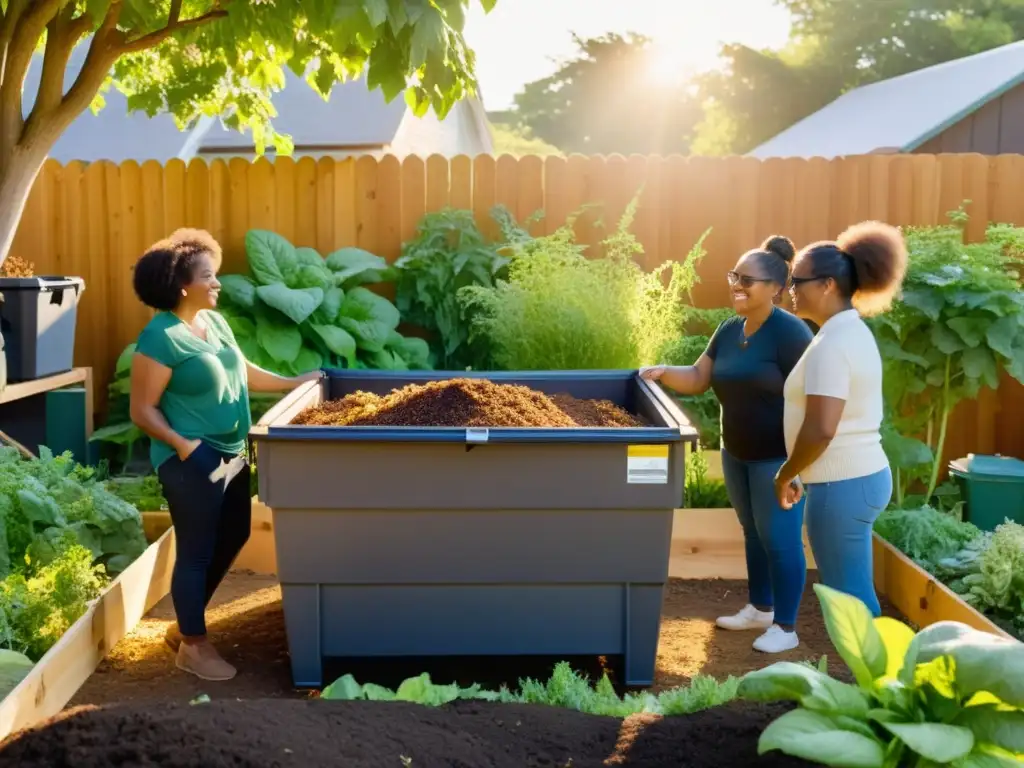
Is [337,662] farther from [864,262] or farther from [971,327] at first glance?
[971,327]

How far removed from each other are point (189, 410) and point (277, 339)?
2744mm

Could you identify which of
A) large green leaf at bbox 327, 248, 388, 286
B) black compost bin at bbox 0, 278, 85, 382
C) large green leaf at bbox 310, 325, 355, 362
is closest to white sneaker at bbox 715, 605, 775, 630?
large green leaf at bbox 310, 325, 355, 362

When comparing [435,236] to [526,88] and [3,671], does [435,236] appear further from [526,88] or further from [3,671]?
[526,88]

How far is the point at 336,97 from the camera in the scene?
16.8 metres

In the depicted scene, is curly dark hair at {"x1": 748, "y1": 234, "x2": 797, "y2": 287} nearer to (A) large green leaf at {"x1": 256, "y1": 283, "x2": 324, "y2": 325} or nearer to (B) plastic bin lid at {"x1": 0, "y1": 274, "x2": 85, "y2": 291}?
(A) large green leaf at {"x1": 256, "y1": 283, "x2": 324, "y2": 325}

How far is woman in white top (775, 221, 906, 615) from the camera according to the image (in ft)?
11.0

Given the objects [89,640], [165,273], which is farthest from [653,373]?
[89,640]

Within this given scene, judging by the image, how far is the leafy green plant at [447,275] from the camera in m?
6.97

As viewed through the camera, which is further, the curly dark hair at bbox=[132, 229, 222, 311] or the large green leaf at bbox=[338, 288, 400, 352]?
the large green leaf at bbox=[338, 288, 400, 352]

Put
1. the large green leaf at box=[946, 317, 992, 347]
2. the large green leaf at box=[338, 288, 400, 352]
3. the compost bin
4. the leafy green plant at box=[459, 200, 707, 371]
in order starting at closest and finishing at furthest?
the compost bin < the large green leaf at box=[946, 317, 992, 347] < the leafy green plant at box=[459, 200, 707, 371] < the large green leaf at box=[338, 288, 400, 352]

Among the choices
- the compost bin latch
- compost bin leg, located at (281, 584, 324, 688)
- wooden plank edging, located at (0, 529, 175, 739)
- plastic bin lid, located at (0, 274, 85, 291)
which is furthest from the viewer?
plastic bin lid, located at (0, 274, 85, 291)

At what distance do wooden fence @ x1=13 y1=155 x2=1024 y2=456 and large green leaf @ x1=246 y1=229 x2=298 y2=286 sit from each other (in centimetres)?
39

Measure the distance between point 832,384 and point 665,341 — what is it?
2943 millimetres

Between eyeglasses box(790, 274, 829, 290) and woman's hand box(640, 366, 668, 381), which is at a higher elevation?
eyeglasses box(790, 274, 829, 290)
